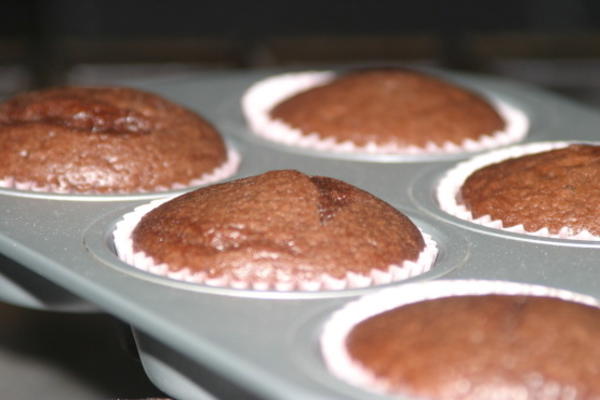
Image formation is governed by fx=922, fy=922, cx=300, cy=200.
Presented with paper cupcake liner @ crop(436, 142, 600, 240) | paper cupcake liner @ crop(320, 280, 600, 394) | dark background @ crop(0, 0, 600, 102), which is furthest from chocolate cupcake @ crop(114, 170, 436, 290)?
dark background @ crop(0, 0, 600, 102)

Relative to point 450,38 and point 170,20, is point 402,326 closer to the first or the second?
point 450,38

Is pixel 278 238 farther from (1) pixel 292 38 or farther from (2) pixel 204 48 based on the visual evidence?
(1) pixel 292 38

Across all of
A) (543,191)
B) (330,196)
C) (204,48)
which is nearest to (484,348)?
(330,196)

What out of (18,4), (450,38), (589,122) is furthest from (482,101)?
(18,4)

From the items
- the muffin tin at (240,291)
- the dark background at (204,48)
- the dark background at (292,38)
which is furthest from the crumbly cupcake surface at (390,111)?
the dark background at (292,38)

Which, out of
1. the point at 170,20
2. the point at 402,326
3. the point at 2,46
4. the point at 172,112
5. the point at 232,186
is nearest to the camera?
the point at 402,326

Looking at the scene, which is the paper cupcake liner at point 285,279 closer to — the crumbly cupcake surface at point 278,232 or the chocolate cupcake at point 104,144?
the crumbly cupcake surface at point 278,232
